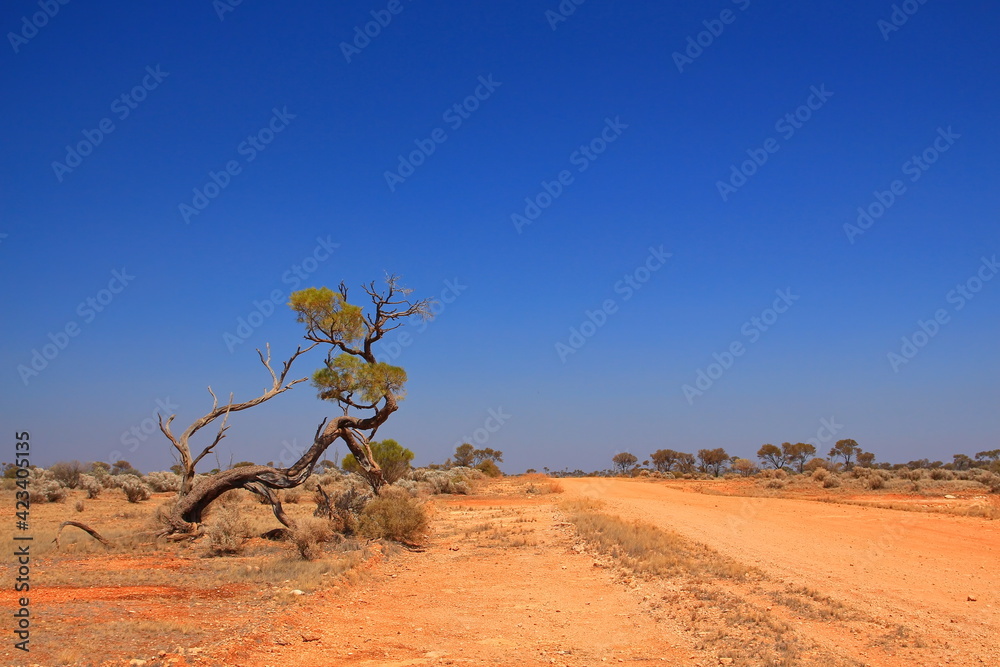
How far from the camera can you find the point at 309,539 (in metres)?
12.0

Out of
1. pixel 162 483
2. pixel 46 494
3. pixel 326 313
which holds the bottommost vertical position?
Result: pixel 46 494

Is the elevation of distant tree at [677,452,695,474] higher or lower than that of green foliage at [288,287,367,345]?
lower

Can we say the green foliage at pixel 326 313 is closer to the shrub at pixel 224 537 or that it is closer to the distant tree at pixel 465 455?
the shrub at pixel 224 537

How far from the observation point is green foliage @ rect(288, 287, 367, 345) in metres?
17.1

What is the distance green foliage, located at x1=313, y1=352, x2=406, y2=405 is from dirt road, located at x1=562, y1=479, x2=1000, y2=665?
8.05m

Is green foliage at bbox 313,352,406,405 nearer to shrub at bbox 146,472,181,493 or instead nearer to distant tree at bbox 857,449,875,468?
shrub at bbox 146,472,181,493

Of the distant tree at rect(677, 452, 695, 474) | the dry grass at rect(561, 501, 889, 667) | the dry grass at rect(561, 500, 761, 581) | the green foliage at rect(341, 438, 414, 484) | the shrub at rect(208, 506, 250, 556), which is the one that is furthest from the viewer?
the distant tree at rect(677, 452, 695, 474)

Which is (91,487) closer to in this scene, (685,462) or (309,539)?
(309,539)

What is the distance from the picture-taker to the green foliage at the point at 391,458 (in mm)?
33875

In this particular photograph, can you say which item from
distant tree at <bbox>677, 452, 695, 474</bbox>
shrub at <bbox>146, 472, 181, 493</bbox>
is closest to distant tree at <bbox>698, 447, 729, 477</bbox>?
distant tree at <bbox>677, 452, 695, 474</bbox>

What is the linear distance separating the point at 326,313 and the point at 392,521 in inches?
238

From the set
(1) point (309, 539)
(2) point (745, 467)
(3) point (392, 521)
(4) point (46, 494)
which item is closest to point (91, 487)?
(4) point (46, 494)

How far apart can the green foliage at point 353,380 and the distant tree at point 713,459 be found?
162ft

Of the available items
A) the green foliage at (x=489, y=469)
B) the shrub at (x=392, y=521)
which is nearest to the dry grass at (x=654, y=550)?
the shrub at (x=392, y=521)
